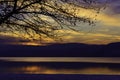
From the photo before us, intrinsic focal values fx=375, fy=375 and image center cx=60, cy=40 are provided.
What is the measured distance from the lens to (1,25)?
1627 centimetres

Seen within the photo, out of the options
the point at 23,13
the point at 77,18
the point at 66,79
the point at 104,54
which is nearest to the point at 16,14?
the point at 23,13

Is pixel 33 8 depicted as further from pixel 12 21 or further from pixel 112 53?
pixel 112 53

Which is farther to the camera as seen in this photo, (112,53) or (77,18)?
(112,53)

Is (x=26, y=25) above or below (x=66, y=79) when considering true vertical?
above

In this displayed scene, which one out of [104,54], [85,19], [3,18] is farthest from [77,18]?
[104,54]

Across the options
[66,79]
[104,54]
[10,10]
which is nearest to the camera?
[10,10]

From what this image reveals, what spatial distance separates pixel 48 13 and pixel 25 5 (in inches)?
40.8

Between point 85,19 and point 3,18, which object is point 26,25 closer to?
point 3,18

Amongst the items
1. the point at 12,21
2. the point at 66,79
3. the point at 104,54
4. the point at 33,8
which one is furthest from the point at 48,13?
the point at 104,54

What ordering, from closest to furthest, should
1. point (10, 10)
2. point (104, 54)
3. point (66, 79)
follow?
point (10, 10), point (66, 79), point (104, 54)

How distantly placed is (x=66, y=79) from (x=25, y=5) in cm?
861

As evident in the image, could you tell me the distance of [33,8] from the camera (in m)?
16.0

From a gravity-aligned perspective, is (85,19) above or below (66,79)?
above

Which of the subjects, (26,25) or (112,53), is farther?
(112,53)
